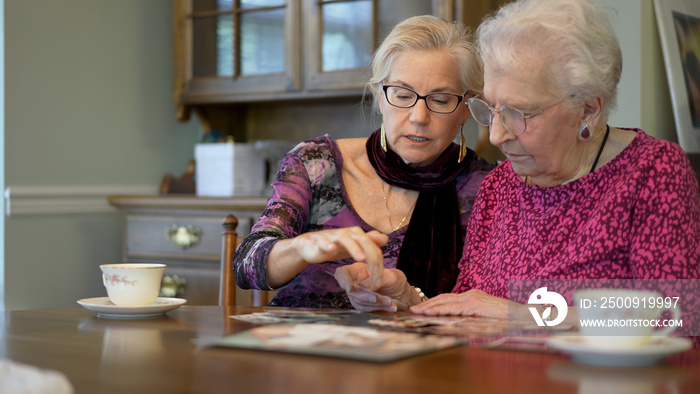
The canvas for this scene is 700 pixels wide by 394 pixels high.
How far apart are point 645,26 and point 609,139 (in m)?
1.11

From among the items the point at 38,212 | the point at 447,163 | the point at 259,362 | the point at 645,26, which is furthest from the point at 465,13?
the point at 259,362

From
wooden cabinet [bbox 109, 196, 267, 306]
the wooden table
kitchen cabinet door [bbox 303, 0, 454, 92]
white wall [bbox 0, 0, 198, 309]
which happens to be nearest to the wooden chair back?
the wooden table

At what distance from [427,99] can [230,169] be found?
1.72 metres

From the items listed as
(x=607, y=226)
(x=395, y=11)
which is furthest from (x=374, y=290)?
(x=395, y=11)

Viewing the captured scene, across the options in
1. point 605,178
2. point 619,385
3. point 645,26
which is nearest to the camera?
point 619,385

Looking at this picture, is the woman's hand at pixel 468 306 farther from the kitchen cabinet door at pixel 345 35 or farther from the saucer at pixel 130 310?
the kitchen cabinet door at pixel 345 35

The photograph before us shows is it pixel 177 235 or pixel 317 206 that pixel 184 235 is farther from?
pixel 317 206

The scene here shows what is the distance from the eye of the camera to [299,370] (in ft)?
2.78

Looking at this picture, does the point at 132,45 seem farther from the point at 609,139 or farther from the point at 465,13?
the point at 609,139

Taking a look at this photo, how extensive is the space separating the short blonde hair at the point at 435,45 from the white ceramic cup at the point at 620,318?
931mm

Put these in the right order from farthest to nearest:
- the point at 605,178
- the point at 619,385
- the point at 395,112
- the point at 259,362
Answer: the point at 395,112 < the point at 605,178 < the point at 259,362 < the point at 619,385

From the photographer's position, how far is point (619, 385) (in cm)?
78

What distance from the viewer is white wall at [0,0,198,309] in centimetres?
304

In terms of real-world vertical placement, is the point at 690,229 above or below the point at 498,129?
below
